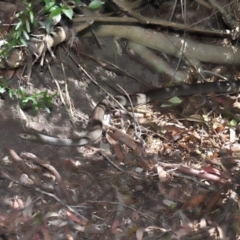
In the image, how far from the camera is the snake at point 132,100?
5164mm

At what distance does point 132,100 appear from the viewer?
5.85 meters

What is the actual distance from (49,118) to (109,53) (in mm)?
1201

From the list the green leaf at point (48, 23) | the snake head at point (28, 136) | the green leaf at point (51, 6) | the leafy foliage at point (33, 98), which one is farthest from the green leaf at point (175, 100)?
the green leaf at point (51, 6)

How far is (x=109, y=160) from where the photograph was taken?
5051 millimetres

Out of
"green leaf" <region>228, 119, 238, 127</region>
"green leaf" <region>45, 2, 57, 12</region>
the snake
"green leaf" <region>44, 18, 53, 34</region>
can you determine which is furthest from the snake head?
"green leaf" <region>228, 119, 238, 127</region>

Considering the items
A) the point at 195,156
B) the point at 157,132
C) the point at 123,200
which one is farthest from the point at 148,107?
the point at 123,200

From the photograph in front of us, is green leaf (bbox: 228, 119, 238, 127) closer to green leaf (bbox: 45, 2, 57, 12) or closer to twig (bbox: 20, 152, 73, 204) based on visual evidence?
twig (bbox: 20, 152, 73, 204)

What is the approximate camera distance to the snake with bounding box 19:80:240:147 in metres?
5.16

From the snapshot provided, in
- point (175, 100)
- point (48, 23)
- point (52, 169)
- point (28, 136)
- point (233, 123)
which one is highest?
point (48, 23)

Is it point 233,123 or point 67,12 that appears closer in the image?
point 67,12

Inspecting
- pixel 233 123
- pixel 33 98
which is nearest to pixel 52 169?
pixel 33 98

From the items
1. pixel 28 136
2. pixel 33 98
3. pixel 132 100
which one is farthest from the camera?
pixel 132 100

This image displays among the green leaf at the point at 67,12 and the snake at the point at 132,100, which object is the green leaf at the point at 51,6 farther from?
the snake at the point at 132,100

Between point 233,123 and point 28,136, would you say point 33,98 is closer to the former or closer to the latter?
point 28,136
